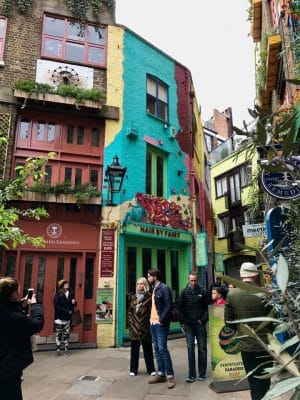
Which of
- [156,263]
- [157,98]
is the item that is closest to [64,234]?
[156,263]

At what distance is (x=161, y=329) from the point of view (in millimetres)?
5832

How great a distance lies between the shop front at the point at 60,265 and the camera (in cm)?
934

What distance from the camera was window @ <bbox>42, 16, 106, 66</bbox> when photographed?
36.8ft

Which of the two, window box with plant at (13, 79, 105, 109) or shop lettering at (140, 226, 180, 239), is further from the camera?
shop lettering at (140, 226, 180, 239)

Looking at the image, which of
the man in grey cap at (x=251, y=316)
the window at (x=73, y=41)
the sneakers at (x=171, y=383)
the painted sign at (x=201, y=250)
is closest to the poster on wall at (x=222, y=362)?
the sneakers at (x=171, y=383)

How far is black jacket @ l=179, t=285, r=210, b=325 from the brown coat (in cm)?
67

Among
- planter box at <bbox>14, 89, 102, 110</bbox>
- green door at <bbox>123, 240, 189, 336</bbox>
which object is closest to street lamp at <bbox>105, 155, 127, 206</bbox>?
green door at <bbox>123, 240, 189, 336</bbox>

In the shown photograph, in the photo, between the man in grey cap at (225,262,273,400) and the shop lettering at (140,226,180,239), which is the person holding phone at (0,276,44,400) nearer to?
the man in grey cap at (225,262,273,400)

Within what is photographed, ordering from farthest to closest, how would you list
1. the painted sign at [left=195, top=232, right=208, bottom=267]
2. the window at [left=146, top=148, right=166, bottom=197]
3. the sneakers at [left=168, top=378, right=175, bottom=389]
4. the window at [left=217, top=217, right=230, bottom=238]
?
the window at [left=217, top=217, right=230, bottom=238]
the painted sign at [left=195, top=232, right=208, bottom=267]
the window at [left=146, top=148, right=166, bottom=197]
the sneakers at [left=168, top=378, right=175, bottom=389]

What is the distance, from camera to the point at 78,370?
679cm

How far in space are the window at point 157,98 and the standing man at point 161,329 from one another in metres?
8.11

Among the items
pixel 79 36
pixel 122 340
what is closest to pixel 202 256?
pixel 122 340

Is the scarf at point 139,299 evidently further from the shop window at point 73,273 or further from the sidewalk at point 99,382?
the shop window at point 73,273

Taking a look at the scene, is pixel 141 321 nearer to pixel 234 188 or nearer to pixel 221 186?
pixel 234 188
